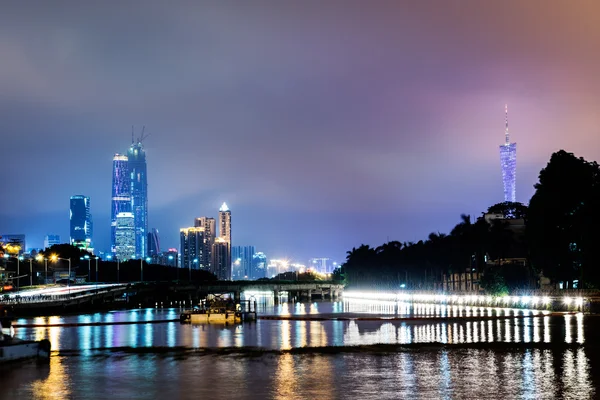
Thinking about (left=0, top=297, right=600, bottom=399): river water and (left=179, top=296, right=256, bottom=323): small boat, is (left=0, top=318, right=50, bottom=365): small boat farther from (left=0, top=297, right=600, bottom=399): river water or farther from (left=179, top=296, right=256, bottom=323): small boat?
(left=179, top=296, right=256, bottom=323): small boat

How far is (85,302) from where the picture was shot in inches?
7559

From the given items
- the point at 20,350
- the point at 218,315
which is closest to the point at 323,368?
the point at 20,350

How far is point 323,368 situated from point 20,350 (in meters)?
19.1

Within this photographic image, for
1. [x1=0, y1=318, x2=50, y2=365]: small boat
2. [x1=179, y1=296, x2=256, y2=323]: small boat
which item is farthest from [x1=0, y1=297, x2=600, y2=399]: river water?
[x1=179, y1=296, x2=256, y2=323]: small boat

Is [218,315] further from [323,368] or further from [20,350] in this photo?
[323,368]

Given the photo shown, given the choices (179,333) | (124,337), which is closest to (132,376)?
(124,337)

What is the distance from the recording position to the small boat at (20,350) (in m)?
47.9

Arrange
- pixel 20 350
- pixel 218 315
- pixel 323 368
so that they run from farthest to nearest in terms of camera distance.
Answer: pixel 218 315 → pixel 20 350 → pixel 323 368

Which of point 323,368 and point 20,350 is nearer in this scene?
point 323,368

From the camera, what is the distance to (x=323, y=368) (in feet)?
141

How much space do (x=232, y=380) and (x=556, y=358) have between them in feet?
63.8

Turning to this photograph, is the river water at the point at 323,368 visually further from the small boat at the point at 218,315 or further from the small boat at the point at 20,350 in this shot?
the small boat at the point at 218,315

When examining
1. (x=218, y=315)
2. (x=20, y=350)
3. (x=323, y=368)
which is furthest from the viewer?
(x=218, y=315)

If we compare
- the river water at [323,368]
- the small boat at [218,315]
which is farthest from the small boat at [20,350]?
the small boat at [218,315]
